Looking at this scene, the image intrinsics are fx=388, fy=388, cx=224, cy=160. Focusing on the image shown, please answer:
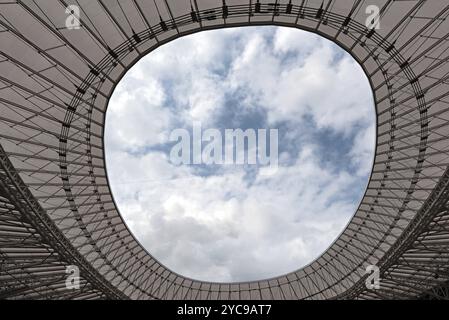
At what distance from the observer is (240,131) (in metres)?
51.0

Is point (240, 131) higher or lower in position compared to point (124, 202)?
higher

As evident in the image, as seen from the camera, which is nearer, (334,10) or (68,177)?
(334,10)

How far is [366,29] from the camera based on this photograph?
25.8 m

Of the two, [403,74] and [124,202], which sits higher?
[403,74]

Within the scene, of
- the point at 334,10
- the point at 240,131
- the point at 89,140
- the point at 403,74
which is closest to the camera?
the point at 334,10
